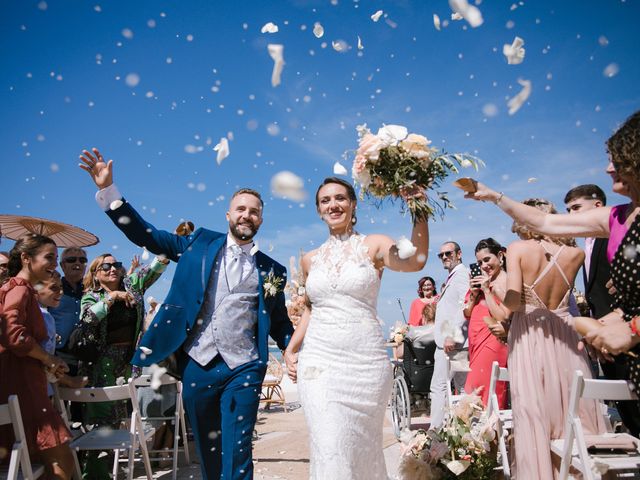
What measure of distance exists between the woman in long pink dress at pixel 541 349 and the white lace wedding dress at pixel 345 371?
45.6 inches

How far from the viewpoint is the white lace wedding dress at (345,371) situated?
3178mm

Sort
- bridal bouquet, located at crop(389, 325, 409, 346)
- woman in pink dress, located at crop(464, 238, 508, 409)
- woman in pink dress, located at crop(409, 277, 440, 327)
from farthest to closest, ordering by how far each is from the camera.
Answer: woman in pink dress, located at crop(409, 277, 440, 327) → bridal bouquet, located at crop(389, 325, 409, 346) → woman in pink dress, located at crop(464, 238, 508, 409)

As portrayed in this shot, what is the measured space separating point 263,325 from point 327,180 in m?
1.21

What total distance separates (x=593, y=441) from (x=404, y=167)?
217 centimetres

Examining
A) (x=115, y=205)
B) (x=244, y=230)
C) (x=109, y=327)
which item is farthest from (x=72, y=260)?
(x=244, y=230)

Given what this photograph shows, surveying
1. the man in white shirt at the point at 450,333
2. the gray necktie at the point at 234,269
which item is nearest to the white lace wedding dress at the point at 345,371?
the gray necktie at the point at 234,269

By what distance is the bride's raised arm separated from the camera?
3.21 meters

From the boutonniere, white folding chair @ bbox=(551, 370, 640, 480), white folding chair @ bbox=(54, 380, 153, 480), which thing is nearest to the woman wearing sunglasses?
white folding chair @ bbox=(54, 380, 153, 480)

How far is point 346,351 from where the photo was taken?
11.1 ft

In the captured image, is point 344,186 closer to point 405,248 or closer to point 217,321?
point 405,248

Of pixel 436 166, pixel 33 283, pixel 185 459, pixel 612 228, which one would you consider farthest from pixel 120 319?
pixel 612 228

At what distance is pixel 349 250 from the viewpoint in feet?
12.0

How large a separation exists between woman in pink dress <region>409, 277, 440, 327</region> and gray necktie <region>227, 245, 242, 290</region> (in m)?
4.74

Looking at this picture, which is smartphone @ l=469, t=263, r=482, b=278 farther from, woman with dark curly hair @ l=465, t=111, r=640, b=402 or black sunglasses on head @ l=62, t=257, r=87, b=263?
black sunglasses on head @ l=62, t=257, r=87, b=263
